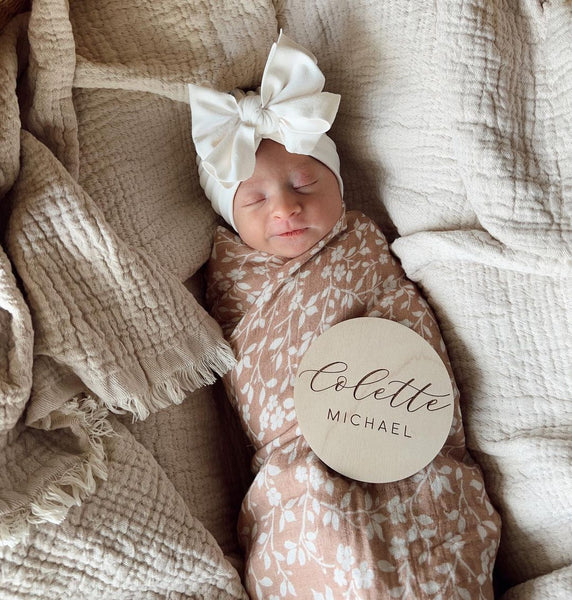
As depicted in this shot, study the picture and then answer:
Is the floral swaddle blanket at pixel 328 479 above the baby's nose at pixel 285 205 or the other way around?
the other way around

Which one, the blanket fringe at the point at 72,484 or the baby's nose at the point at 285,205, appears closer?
the blanket fringe at the point at 72,484

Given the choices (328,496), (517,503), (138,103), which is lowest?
(517,503)

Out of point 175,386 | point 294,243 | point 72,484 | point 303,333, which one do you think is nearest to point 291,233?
point 294,243

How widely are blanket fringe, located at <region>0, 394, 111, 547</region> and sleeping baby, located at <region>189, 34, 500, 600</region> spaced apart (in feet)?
0.77

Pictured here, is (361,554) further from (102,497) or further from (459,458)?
(102,497)

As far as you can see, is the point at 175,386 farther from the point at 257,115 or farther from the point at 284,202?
the point at 257,115

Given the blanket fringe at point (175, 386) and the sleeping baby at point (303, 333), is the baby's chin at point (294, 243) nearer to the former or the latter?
the sleeping baby at point (303, 333)

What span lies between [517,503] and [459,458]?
0.36 feet

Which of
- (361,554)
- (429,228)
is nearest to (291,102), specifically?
(429,228)

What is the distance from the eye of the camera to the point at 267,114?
3.45ft

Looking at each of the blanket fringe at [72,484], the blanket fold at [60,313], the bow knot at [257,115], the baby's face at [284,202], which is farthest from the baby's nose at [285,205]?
the blanket fringe at [72,484]

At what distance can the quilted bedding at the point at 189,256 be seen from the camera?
93cm

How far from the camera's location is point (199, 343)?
1032 millimetres

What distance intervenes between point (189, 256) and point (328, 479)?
449 mm
